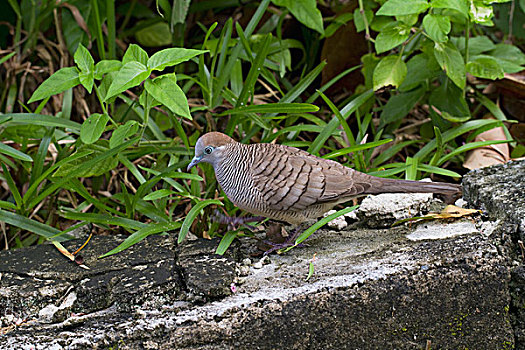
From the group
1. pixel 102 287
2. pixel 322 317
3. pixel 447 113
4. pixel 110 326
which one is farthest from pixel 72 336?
pixel 447 113

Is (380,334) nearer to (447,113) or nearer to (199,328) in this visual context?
(199,328)

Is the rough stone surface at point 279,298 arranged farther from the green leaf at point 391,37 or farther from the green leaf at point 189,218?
the green leaf at point 391,37

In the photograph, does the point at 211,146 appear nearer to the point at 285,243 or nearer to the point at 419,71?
the point at 285,243

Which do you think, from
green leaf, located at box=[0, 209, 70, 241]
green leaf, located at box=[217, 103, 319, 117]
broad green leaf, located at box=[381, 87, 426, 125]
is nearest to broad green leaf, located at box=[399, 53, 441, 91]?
broad green leaf, located at box=[381, 87, 426, 125]

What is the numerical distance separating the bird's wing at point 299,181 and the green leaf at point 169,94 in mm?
393

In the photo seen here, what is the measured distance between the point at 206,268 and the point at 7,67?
2.16 metres

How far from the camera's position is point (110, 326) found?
1.83 meters

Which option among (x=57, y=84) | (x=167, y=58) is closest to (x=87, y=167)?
(x=57, y=84)

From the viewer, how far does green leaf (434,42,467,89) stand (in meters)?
2.90

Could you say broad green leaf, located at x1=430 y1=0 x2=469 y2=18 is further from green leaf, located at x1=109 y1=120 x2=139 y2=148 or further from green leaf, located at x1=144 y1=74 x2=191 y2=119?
green leaf, located at x1=109 y1=120 x2=139 y2=148

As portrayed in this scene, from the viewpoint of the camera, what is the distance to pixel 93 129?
2213 mm

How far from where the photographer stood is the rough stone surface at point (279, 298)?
1860 millimetres

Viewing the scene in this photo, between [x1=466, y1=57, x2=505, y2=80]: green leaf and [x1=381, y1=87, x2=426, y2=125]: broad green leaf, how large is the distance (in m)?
0.30

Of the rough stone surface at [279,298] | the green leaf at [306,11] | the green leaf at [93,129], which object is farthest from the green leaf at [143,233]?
the green leaf at [306,11]
